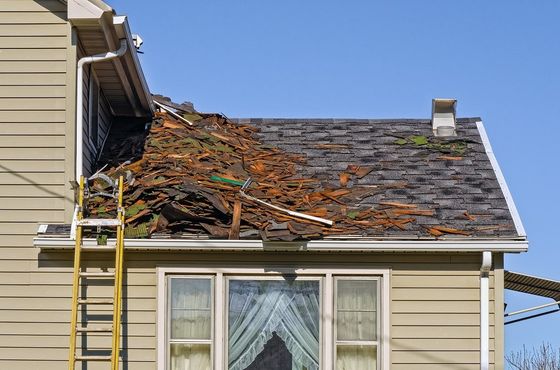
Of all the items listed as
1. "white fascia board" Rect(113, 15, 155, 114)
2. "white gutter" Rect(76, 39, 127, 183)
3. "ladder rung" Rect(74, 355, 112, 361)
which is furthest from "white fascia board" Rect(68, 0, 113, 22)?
"ladder rung" Rect(74, 355, 112, 361)

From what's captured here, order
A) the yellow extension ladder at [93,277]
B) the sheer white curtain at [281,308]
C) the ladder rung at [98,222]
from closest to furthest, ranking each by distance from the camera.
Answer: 1. the yellow extension ladder at [93,277]
2. the ladder rung at [98,222]
3. the sheer white curtain at [281,308]

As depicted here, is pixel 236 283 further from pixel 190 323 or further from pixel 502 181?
pixel 502 181

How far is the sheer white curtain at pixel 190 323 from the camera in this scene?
10.9 m

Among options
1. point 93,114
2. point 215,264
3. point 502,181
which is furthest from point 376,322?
point 93,114

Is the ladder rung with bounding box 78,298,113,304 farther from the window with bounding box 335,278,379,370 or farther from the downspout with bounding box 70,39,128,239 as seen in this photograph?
the window with bounding box 335,278,379,370

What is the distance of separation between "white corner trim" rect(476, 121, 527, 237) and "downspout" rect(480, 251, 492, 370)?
1.67 feet

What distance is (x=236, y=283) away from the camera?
1103 centimetres

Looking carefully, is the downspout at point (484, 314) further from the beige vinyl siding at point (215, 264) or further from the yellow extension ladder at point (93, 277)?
the yellow extension ladder at point (93, 277)

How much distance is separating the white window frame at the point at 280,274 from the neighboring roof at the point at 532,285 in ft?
7.15

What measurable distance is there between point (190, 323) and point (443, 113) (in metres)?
5.37

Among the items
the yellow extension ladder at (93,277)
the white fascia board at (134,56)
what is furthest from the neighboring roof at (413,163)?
the yellow extension ladder at (93,277)

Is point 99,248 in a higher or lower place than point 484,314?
higher

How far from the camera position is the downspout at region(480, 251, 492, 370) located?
10.7 metres

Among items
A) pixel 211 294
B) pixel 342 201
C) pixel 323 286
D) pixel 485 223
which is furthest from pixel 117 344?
pixel 485 223
